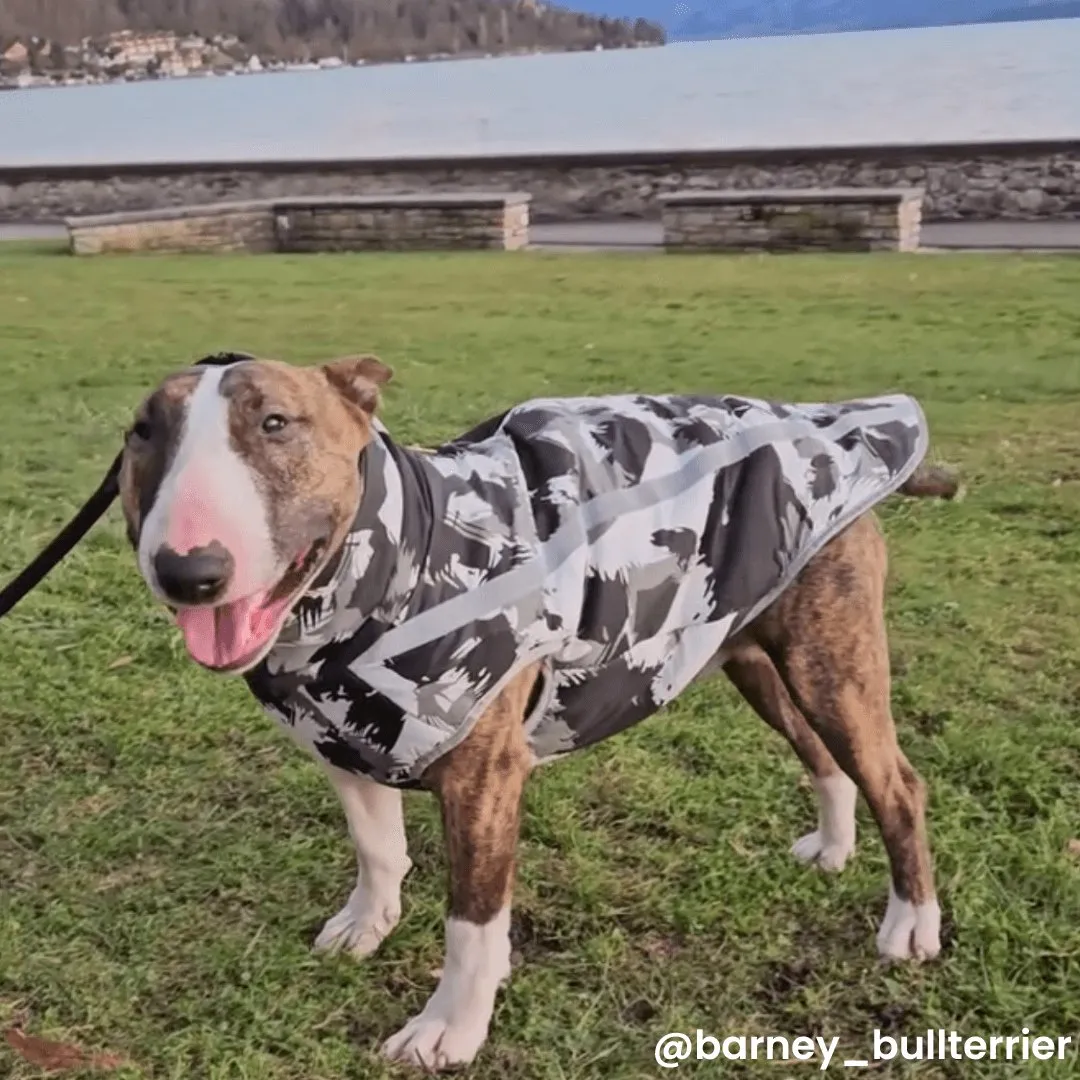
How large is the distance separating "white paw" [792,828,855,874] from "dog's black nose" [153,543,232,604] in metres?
2.00

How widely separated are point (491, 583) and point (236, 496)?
594 mm

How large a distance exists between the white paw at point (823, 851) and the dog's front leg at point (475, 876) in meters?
0.95

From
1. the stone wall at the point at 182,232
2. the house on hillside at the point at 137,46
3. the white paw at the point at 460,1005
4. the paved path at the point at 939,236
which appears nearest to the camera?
the white paw at the point at 460,1005

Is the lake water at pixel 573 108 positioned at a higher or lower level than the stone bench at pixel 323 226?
higher

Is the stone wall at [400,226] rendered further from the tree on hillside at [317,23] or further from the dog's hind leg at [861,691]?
the tree on hillside at [317,23]

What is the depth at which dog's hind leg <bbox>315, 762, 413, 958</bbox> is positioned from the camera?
3.39 m

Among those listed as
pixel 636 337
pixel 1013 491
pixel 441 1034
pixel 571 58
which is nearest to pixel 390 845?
pixel 441 1034

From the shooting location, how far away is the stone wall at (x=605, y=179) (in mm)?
17641

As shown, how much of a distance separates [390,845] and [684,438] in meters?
1.21

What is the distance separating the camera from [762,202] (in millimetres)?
16375

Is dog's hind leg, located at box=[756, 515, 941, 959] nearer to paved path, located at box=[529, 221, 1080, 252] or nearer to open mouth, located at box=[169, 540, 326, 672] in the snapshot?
open mouth, located at box=[169, 540, 326, 672]

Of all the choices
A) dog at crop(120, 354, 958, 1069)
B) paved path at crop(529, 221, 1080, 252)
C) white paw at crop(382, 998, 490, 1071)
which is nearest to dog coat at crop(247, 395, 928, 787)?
dog at crop(120, 354, 958, 1069)

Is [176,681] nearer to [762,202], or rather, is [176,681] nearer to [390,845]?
[390,845]

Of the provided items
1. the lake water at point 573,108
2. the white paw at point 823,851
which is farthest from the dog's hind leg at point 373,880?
the lake water at point 573,108
